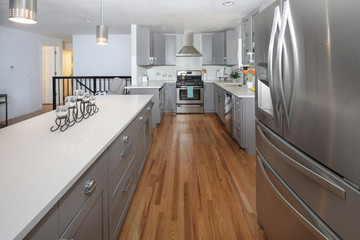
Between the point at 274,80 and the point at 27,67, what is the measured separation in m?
8.12

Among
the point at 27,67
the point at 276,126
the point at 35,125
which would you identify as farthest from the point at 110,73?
the point at 276,126

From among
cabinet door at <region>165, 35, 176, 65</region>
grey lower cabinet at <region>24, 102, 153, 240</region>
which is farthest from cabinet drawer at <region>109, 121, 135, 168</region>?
cabinet door at <region>165, 35, 176, 65</region>

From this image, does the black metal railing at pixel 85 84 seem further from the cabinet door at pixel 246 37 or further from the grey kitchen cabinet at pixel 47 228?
the grey kitchen cabinet at pixel 47 228

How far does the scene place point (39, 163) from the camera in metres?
1.15

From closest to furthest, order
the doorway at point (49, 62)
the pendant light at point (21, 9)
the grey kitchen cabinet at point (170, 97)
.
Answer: the pendant light at point (21, 9), the grey kitchen cabinet at point (170, 97), the doorway at point (49, 62)

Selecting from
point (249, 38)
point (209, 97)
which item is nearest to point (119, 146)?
point (249, 38)

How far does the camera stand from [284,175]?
144 cm

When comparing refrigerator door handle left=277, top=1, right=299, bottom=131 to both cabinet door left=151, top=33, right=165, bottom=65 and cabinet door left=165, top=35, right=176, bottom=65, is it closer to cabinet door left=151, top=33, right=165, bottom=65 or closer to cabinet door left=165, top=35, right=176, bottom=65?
cabinet door left=151, top=33, right=165, bottom=65

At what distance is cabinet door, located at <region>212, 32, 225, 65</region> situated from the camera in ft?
25.0

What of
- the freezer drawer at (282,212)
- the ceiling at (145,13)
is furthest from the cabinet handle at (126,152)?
the ceiling at (145,13)

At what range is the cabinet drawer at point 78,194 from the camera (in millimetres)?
955

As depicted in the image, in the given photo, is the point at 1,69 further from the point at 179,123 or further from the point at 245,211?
the point at 245,211

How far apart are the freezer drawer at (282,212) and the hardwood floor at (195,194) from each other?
1.07 feet

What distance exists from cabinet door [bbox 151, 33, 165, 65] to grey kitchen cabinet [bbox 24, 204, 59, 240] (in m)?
6.79
